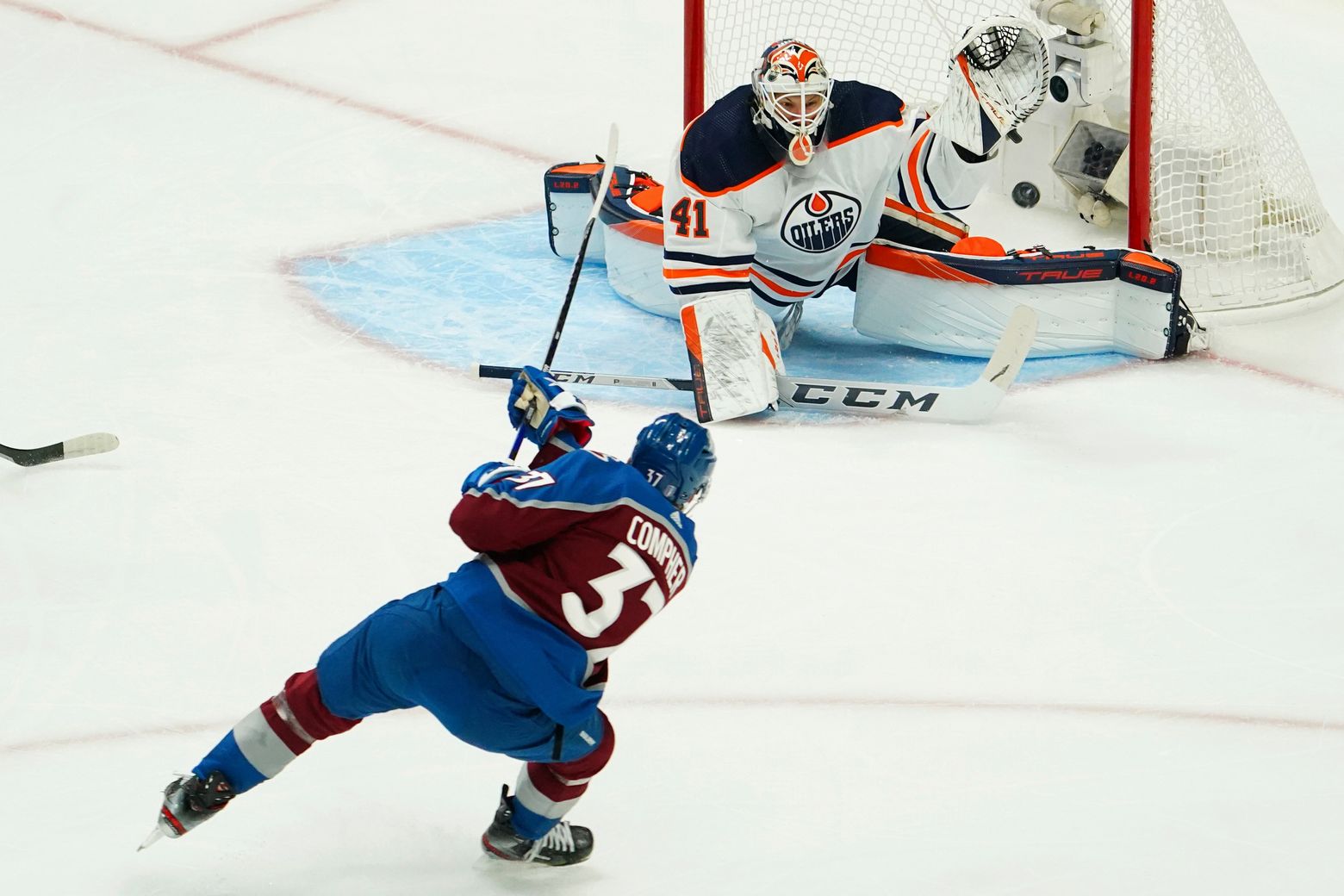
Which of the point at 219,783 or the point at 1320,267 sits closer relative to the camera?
the point at 219,783

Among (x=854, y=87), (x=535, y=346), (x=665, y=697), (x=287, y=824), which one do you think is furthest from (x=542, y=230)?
(x=287, y=824)

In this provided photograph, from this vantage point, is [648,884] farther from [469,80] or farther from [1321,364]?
[469,80]

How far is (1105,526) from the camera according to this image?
11.9 feet

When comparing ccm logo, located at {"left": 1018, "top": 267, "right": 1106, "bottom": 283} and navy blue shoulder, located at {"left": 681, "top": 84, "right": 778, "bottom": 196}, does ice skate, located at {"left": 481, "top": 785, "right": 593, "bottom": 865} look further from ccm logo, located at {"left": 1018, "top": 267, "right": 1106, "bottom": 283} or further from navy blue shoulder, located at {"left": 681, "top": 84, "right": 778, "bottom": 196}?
ccm logo, located at {"left": 1018, "top": 267, "right": 1106, "bottom": 283}

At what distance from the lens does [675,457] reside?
2.35 m

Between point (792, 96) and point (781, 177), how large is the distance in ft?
0.73

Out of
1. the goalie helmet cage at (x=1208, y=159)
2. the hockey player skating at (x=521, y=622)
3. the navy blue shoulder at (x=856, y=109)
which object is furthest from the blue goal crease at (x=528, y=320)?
the hockey player skating at (x=521, y=622)

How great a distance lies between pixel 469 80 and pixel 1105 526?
138 inches

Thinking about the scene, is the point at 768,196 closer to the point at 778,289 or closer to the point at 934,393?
the point at 778,289

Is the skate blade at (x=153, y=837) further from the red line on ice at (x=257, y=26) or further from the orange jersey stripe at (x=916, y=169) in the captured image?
the red line on ice at (x=257, y=26)

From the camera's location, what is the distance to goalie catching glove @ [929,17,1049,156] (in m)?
4.17

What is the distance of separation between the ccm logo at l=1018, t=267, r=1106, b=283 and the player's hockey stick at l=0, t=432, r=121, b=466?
7.02ft

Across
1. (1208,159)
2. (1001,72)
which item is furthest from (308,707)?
(1208,159)

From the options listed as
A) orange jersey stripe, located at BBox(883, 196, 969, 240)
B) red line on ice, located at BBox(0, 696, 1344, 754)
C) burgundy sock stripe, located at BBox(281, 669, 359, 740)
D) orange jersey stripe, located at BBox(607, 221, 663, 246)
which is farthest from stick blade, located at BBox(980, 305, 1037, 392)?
burgundy sock stripe, located at BBox(281, 669, 359, 740)
